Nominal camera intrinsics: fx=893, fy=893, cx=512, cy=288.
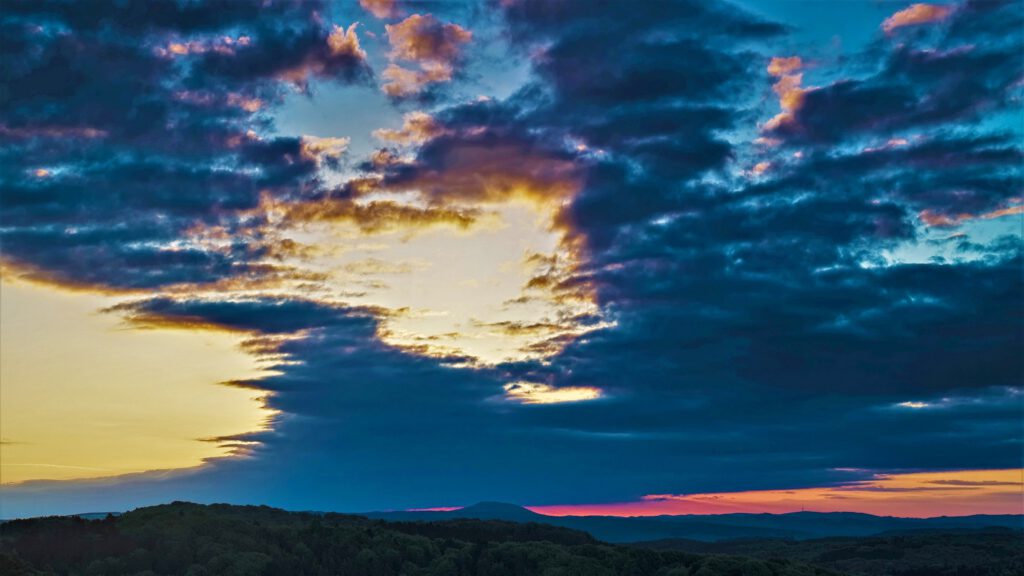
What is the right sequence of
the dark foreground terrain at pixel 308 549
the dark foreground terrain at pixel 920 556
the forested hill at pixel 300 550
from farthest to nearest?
the dark foreground terrain at pixel 920 556
the dark foreground terrain at pixel 308 549
the forested hill at pixel 300 550

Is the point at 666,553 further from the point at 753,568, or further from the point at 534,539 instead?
the point at 534,539

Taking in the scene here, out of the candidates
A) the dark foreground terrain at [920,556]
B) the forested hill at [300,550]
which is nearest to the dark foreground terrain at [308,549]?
the forested hill at [300,550]

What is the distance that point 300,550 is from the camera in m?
78.8

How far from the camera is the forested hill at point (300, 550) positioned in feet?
214

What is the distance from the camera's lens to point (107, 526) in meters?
71.1

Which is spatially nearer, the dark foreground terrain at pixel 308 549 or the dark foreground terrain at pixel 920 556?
the dark foreground terrain at pixel 308 549

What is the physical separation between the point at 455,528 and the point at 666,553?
25514mm

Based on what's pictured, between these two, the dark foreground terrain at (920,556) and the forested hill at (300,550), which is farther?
the dark foreground terrain at (920,556)

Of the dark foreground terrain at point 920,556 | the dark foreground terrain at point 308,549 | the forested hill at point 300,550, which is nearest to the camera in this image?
the forested hill at point 300,550

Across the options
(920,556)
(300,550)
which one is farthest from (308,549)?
(920,556)

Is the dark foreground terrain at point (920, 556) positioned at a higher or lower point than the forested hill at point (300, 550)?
lower

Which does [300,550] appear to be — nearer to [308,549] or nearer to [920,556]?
[308,549]

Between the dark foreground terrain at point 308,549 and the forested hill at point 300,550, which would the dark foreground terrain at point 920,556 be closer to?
the dark foreground terrain at point 308,549

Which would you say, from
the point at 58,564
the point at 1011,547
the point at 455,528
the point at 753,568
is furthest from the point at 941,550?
the point at 58,564
